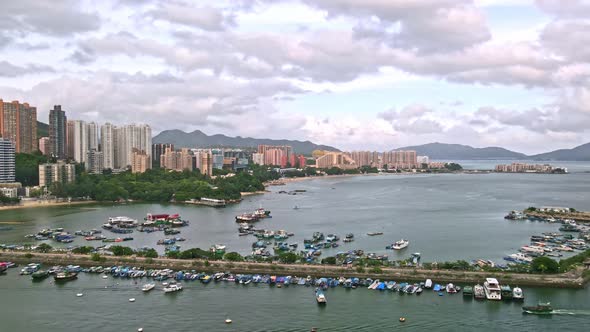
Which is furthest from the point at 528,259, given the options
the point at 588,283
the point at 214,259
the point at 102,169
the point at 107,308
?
the point at 102,169

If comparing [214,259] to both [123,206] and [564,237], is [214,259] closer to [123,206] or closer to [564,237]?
[564,237]

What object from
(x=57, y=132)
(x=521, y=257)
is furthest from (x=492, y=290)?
(x=57, y=132)

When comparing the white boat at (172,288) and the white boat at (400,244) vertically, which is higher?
the white boat at (400,244)

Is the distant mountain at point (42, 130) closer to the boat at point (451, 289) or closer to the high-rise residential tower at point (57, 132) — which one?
the high-rise residential tower at point (57, 132)

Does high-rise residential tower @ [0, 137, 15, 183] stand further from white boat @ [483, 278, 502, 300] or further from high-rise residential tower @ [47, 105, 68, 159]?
white boat @ [483, 278, 502, 300]

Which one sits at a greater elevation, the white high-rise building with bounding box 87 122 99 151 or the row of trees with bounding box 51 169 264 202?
the white high-rise building with bounding box 87 122 99 151

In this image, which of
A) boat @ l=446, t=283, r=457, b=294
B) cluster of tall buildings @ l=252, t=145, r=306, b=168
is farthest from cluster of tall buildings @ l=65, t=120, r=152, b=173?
boat @ l=446, t=283, r=457, b=294

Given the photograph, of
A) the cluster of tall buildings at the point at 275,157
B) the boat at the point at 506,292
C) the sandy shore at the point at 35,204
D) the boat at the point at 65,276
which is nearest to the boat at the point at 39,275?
the boat at the point at 65,276
